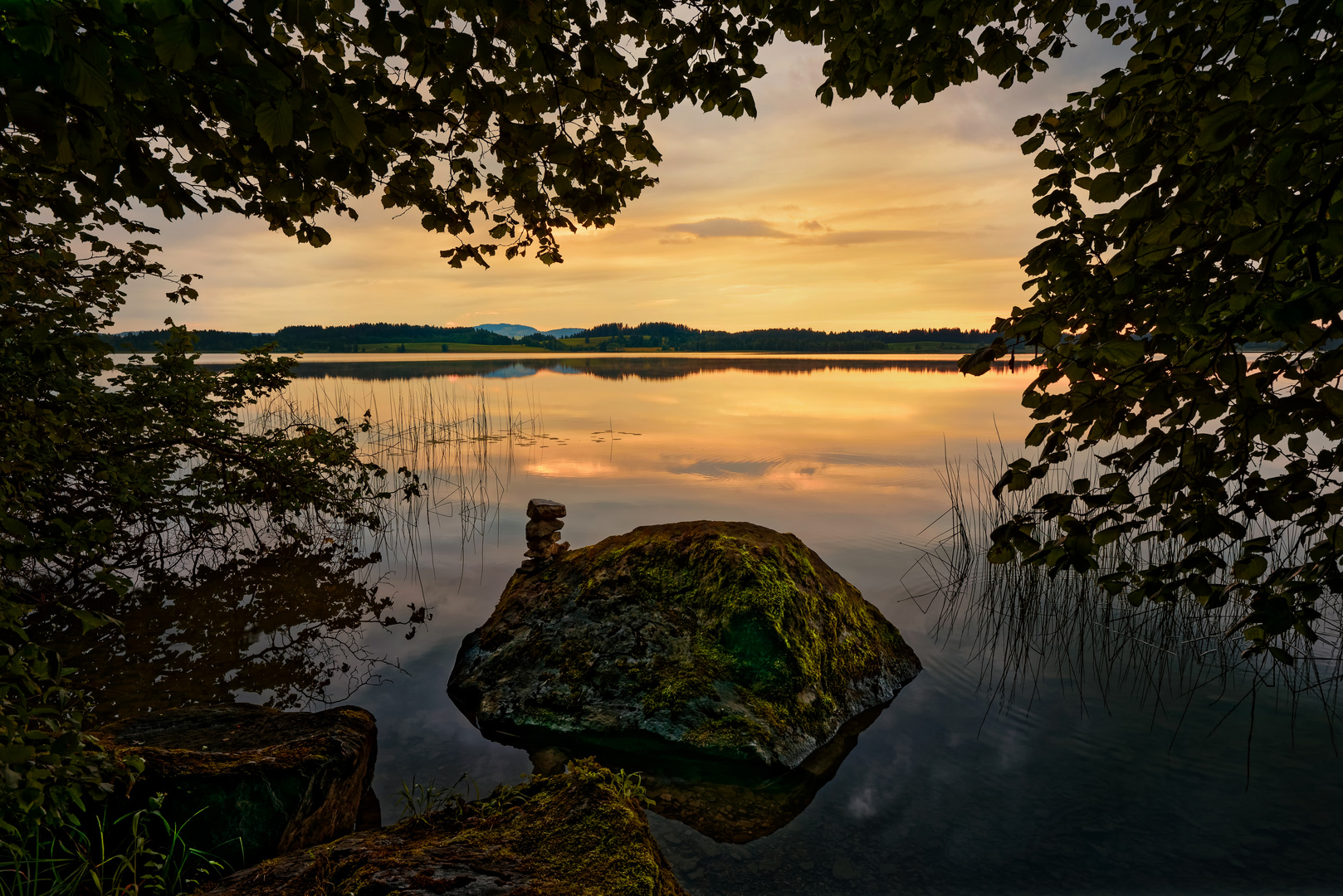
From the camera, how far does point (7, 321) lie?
191 inches

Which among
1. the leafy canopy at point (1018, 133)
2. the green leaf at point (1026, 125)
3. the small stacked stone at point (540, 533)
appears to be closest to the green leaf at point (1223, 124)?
the leafy canopy at point (1018, 133)

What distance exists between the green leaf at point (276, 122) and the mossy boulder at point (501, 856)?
310 centimetres

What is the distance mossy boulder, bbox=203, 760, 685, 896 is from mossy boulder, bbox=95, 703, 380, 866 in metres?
0.84

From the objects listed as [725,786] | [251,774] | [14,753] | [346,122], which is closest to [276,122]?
[346,122]

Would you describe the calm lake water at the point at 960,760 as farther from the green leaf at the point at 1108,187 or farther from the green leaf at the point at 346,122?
the green leaf at the point at 346,122

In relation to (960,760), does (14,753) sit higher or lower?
higher

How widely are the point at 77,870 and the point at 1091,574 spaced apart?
39.0ft

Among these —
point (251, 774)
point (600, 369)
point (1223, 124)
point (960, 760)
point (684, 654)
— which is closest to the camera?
point (1223, 124)

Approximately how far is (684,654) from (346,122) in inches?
213

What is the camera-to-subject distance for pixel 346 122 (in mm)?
1839

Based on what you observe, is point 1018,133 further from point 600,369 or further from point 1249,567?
Answer: point 600,369

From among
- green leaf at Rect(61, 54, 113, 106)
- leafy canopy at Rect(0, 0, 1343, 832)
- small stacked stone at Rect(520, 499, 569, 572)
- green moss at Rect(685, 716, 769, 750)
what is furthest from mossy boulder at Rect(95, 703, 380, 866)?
green leaf at Rect(61, 54, 113, 106)

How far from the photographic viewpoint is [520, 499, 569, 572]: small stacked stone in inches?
305

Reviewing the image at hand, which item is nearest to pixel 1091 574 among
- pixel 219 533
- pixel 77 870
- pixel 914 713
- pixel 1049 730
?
pixel 1049 730
